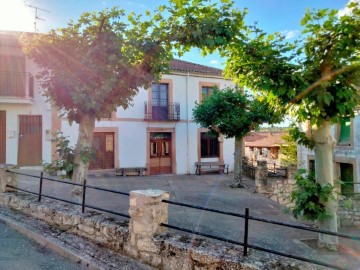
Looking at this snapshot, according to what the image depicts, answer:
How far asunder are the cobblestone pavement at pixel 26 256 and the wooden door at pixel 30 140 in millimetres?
10139

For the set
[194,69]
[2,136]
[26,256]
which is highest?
[194,69]

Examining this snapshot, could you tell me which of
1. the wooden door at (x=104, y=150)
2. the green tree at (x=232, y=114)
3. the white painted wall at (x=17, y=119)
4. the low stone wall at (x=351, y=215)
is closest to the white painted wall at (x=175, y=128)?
the wooden door at (x=104, y=150)

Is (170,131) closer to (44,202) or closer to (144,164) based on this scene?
(144,164)

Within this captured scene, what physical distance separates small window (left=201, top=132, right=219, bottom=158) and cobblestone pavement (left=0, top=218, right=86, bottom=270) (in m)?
14.0

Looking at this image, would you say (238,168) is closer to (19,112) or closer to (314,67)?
(314,67)

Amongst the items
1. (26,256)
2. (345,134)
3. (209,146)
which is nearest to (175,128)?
(209,146)

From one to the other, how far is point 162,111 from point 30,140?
709cm

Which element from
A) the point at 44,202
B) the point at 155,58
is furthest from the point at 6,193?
the point at 155,58

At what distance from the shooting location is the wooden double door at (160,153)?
17031 millimetres

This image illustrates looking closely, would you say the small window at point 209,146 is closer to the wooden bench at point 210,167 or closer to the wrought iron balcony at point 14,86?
the wooden bench at point 210,167

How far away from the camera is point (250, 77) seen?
6152 millimetres

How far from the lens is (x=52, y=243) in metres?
4.25

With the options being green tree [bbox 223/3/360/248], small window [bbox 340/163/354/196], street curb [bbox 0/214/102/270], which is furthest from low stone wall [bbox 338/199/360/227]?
street curb [bbox 0/214/102/270]

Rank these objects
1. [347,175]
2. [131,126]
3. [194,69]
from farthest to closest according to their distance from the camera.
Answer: [194,69], [131,126], [347,175]
